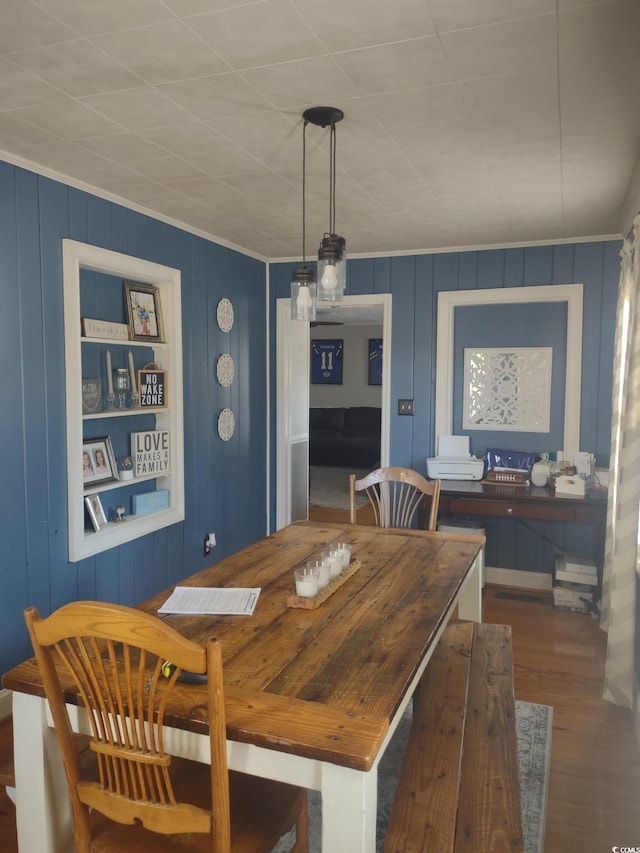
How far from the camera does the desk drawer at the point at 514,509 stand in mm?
3820

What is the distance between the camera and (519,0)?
1.53 metres

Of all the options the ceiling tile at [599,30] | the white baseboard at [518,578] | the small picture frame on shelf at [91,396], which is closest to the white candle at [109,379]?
the small picture frame on shelf at [91,396]

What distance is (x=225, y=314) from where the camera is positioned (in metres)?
4.32

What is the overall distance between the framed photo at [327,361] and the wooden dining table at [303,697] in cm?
834

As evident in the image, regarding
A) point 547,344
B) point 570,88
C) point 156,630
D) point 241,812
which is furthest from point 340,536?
point 547,344

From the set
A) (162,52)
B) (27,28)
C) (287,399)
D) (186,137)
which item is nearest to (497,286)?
(287,399)

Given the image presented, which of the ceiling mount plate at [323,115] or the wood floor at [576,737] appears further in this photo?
the ceiling mount plate at [323,115]

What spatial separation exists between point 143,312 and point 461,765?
282 centimetres

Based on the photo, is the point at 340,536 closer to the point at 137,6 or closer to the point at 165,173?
the point at 165,173

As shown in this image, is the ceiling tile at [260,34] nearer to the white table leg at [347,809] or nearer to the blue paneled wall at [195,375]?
the blue paneled wall at [195,375]

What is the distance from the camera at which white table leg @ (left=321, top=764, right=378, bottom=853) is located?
1.21 m

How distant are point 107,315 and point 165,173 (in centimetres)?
87

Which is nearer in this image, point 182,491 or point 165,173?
point 165,173

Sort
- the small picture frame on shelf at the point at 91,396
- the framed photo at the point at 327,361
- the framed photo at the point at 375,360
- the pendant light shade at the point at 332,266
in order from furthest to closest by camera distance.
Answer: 1. the framed photo at the point at 327,361
2. the framed photo at the point at 375,360
3. the small picture frame on shelf at the point at 91,396
4. the pendant light shade at the point at 332,266
